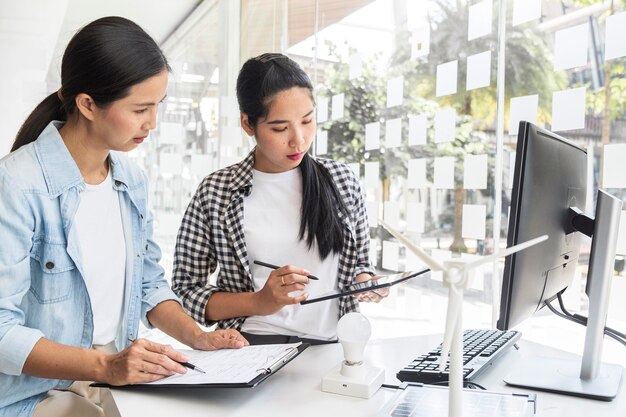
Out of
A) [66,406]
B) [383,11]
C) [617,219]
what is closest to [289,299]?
[66,406]

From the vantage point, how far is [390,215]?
3.33 meters

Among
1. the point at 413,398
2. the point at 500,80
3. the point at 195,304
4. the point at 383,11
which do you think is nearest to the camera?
the point at 413,398

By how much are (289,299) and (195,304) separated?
1.19ft

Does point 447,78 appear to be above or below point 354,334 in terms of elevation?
above

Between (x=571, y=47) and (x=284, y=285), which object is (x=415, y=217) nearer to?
(x=571, y=47)

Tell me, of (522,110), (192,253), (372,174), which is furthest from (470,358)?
(372,174)

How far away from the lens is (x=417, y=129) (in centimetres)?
309

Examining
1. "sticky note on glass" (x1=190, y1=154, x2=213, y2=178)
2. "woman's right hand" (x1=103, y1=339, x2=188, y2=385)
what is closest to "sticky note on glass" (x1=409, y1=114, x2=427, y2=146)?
"sticky note on glass" (x1=190, y1=154, x2=213, y2=178)

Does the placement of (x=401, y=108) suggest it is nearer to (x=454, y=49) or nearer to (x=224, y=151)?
(x=454, y=49)

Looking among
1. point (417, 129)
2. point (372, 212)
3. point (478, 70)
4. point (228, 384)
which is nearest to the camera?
point (228, 384)

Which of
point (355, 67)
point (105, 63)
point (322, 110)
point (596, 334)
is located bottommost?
point (596, 334)

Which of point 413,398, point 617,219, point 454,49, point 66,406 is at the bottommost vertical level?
point 66,406

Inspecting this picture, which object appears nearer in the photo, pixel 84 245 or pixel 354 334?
pixel 354 334

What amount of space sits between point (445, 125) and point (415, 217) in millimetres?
523
